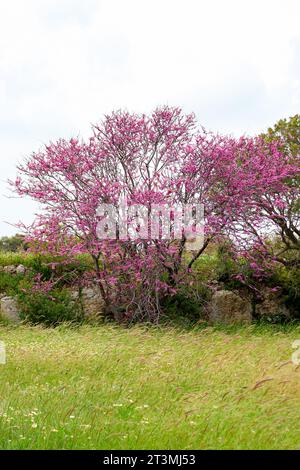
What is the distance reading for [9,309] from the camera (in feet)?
53.0

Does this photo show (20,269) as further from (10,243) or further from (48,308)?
(10,243)

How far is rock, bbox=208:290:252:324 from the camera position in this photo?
1623cm

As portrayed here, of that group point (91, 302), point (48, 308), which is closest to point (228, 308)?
point (91, 302)

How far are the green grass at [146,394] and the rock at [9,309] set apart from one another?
157 inches

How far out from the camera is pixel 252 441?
19.5 feet

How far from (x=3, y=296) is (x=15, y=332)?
332 centimetres

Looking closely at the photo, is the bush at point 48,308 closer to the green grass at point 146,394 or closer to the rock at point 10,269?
the rock at point 10,269

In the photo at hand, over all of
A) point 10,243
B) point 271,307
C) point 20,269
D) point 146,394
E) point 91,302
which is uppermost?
point 10,243

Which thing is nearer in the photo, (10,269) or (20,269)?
(20,269)

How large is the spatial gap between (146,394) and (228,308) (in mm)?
8830

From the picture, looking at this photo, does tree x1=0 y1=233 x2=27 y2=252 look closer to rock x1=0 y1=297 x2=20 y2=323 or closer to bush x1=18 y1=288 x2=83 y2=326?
rock x1=0 y1=297 x2=20 y2=323

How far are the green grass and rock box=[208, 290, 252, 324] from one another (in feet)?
13.7

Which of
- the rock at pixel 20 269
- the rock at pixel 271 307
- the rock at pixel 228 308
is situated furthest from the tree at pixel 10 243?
the rock at pixel 271 307

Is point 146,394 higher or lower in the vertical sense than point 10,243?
lower
